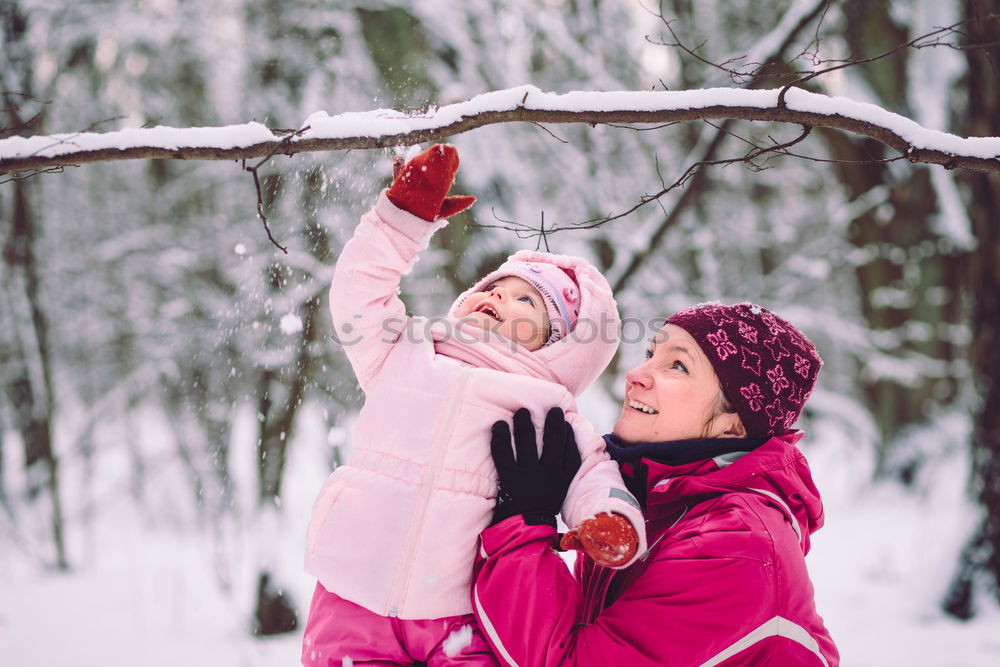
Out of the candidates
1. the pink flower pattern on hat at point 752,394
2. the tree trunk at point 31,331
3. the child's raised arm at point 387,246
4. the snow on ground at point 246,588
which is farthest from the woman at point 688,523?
the tree trunk at point 31,331

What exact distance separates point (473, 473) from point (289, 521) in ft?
22.8

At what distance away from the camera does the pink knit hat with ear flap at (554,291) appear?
2.06m

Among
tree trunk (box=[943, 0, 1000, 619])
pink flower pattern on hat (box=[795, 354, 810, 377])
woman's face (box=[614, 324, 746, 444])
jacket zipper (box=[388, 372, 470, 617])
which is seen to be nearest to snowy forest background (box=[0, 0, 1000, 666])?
tree trunk (box=[943, 0, 1000, 619])

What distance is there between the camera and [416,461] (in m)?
1.80

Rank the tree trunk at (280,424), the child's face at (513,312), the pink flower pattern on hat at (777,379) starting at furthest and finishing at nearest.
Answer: the tree trunk at (280,424) < the child's face at (513,312) < the pink flower pattern on hat at (777,379)

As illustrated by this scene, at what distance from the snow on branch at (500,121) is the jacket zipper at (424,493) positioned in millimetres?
661

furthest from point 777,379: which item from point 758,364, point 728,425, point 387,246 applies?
point 387,246

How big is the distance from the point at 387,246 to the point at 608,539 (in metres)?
0.88

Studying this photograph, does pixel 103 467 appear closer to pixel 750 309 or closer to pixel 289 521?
pixel 289 521

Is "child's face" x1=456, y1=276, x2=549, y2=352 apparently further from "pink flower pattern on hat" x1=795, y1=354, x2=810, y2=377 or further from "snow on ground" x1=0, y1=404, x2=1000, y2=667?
"snow on ground" x1=0, y1=404, x2=1000, y2=667

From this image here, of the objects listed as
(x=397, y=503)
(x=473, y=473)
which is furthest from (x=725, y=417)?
(x=397, y=503)

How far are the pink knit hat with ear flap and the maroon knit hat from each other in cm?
35

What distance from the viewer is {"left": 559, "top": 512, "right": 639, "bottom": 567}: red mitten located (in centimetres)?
154

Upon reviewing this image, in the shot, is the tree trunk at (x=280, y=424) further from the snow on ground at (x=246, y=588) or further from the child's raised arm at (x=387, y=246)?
the child's raised arm at (x=387, y=246)
